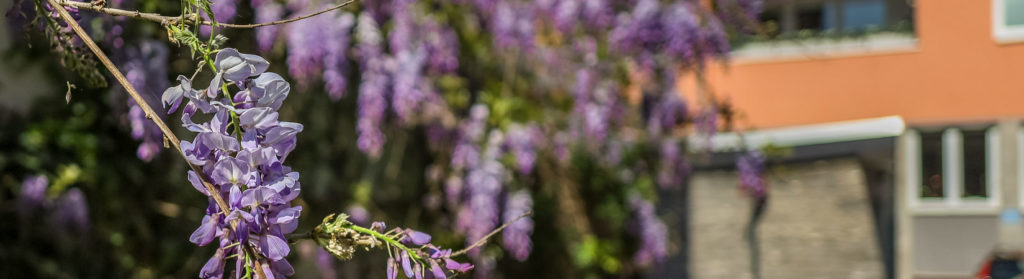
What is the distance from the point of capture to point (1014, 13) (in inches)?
368

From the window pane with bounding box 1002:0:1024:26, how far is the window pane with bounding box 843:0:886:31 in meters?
0.94

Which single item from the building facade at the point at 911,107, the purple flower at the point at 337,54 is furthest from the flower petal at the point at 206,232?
the building facade at the point at 911,107

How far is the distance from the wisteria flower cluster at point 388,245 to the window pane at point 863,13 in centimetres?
907

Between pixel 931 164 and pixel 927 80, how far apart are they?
95cm

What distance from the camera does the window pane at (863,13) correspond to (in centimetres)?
975

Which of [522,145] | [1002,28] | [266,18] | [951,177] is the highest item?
[266,18]

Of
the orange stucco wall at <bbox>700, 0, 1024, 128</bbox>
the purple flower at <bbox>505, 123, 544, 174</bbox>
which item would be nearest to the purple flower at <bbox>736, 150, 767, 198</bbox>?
the purple flower at <bbox>505, 123, 544, 174</bbox>

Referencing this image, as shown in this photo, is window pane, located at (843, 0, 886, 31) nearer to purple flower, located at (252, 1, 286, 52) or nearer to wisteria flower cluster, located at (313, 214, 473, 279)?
purple flower, located at (252, 1, 286, 52)

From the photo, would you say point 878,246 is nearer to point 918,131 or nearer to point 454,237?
point 918,131

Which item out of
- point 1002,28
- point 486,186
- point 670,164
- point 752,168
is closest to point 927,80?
point 1002,28

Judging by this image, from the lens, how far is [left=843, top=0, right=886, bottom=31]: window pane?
9.75 m

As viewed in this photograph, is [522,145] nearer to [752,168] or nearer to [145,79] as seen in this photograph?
[752,168]

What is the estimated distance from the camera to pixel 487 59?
529 cm

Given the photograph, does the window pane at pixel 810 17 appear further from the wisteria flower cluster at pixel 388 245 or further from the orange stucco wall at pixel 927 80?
the wisteria flower cluster at pixel 388 245
